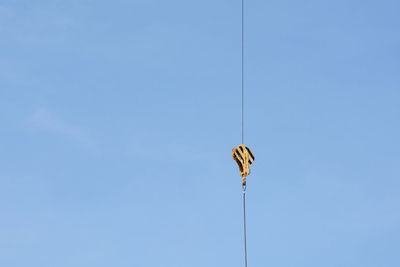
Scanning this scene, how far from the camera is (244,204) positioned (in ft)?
130

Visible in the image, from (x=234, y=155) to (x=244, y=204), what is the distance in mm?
2668

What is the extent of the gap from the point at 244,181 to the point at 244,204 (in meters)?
1.31

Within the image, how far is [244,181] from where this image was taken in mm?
40406

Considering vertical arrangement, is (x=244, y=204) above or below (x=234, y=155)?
below

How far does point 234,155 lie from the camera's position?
40.7 metres

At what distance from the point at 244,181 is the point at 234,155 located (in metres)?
1.45
